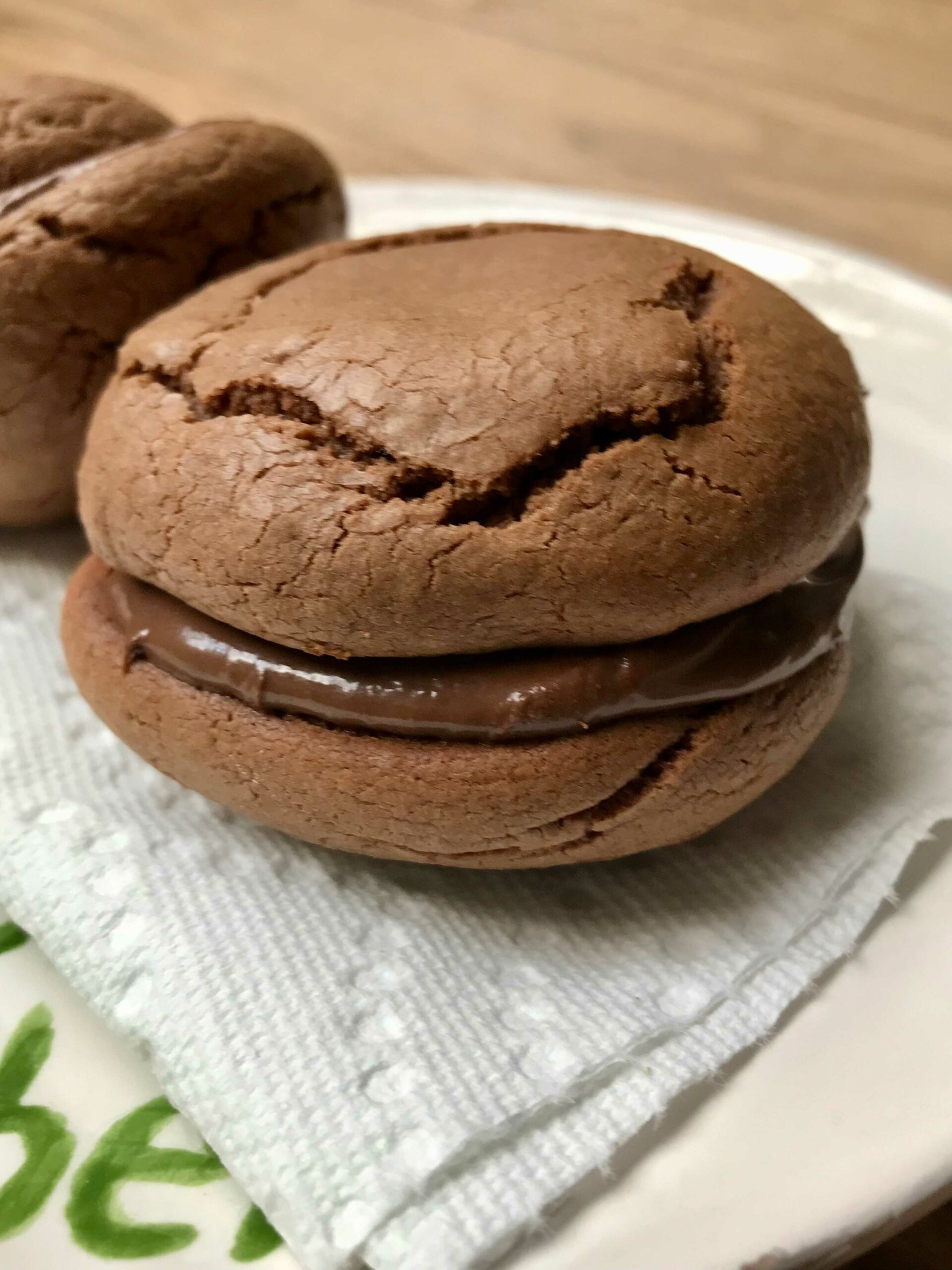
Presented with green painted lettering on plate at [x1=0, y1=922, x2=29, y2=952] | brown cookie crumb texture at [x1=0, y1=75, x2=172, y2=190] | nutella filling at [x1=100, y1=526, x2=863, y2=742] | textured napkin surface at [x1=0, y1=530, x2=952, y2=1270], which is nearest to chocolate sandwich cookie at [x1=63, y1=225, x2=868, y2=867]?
nutella filling at [x1=100, y1=526, x2=863, y2=742]

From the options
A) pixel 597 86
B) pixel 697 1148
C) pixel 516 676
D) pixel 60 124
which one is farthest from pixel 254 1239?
pixel 597 86

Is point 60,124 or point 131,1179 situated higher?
point 60,124

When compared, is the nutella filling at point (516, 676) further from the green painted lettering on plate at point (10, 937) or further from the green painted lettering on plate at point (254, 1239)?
the green painted lettering on plate at point (254, 1239)

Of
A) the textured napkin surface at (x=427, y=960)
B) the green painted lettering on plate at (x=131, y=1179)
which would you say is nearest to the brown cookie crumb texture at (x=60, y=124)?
the textured napkin surface at (x=427, y=960)

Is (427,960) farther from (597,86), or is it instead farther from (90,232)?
(597,86)

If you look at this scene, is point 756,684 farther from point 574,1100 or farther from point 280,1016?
point 280,1016

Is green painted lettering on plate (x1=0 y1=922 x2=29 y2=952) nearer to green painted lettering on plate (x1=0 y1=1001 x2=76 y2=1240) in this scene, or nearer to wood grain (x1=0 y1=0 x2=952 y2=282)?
green painted lettering on plate (x1=0 y1=1001 x2=76 y2=1240)
